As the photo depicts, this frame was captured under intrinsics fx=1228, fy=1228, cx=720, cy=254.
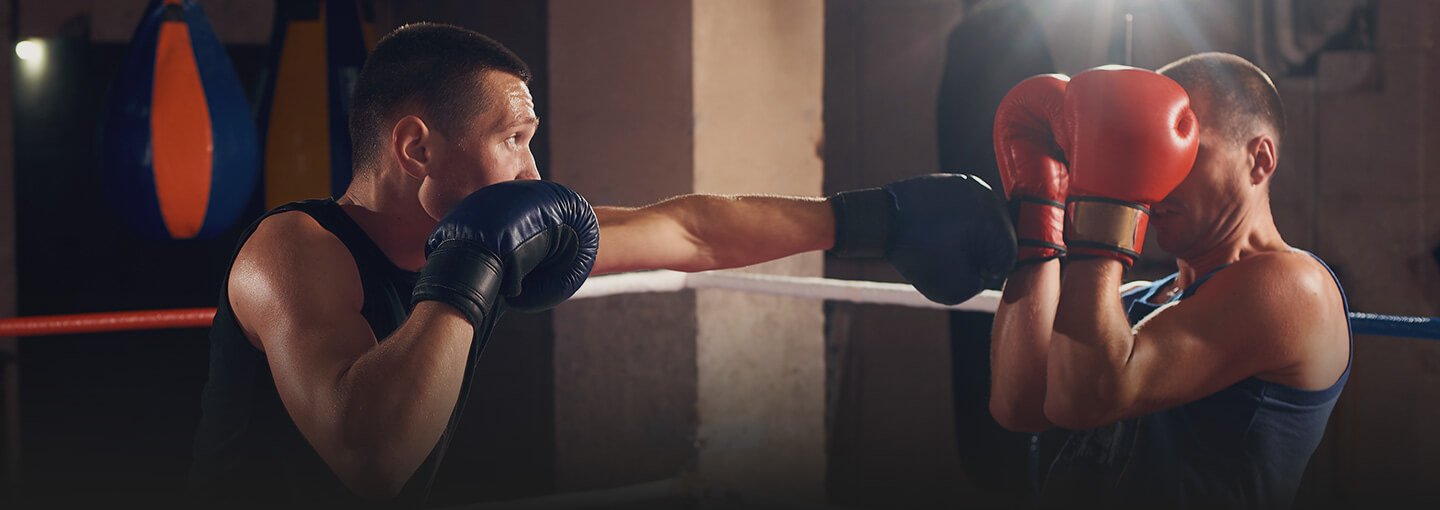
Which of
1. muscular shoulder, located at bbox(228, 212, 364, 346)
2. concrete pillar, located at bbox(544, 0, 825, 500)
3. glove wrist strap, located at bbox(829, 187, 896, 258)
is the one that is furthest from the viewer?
concrete pillar, located at bbox(544, 0, 825, 500)

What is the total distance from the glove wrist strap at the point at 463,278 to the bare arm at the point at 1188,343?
767mm

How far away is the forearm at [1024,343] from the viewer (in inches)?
67.3

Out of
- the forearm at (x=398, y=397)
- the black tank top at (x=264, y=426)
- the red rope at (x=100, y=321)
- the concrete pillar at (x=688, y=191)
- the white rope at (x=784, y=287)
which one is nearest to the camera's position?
the forearm at (x=398, y=397)

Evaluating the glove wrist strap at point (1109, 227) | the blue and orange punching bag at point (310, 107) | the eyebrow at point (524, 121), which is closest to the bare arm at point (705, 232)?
the eyebrow at point (524, 121)

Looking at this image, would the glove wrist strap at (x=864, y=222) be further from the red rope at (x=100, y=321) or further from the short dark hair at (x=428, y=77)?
the red rope at (x=100, y=321)

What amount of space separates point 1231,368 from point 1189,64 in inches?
17.1

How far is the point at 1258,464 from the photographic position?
5.23 ft

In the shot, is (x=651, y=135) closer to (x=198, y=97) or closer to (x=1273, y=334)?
(x=198, y=97)

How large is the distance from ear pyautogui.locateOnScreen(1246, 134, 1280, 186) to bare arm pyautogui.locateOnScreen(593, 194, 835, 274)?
59 cm

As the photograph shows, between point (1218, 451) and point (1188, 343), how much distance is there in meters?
0.15

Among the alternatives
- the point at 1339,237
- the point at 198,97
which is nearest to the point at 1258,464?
the point at 198,97

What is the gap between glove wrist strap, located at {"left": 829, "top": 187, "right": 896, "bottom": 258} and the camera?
1.56m

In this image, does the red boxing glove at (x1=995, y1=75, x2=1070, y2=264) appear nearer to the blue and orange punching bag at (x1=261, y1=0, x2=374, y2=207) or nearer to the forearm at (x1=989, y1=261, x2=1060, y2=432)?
the forearm at (x1=989, y1=261, x2=1060, y2=432)

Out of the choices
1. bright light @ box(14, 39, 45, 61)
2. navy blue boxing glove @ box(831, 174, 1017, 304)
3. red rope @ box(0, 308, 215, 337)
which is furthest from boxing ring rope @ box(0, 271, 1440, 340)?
bright light @ box(14, 39, 45, 61)
